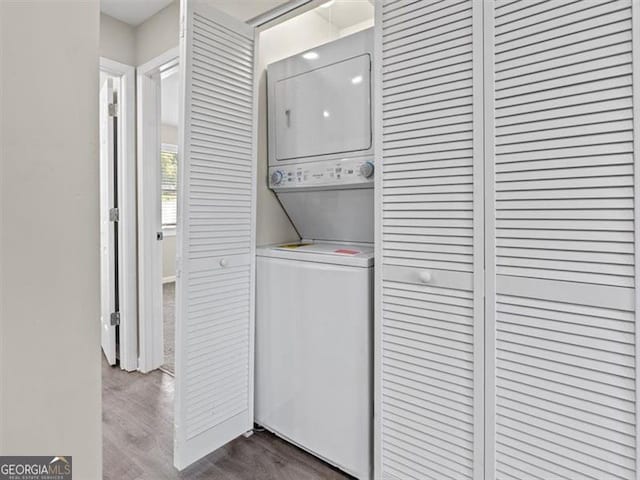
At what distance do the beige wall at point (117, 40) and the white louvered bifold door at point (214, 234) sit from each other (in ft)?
4.15

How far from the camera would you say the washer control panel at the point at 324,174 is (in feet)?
5.65

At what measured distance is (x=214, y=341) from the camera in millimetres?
1772

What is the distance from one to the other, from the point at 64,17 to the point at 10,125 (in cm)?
14

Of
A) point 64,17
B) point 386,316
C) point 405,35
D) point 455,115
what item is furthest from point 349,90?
point 64,17

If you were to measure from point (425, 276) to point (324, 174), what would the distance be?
2.60 ft

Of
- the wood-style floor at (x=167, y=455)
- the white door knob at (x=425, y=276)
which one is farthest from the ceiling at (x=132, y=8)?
the wood-style floor at (x=167, y=455)

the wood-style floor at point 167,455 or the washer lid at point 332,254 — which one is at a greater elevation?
the washer lid at point 332,254

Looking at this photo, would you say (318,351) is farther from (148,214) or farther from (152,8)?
(152,8)

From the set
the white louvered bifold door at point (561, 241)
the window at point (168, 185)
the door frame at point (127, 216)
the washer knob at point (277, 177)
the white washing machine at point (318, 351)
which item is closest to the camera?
the white louvered bifold door at point (561, 241)

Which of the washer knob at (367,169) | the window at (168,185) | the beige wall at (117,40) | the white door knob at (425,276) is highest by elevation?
the beige wall at (117,40)

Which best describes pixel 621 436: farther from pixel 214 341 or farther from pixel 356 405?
pixel 214 341

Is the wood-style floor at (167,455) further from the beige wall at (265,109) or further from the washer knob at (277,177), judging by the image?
the washer knob at (277,177)

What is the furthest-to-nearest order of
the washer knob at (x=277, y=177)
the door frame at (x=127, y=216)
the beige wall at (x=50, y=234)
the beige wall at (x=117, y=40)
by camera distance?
the door frame at (x=127, y=216)
the beige wall at (x=117, y=40)
the washer knob at (x=277, y=177)
the beige wall at (x=50, y=234)

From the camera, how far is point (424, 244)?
1374 mm
